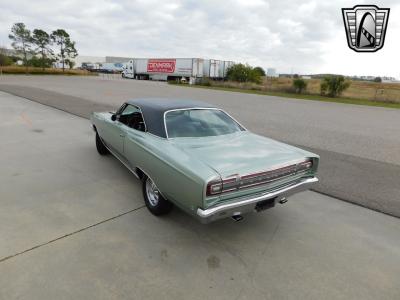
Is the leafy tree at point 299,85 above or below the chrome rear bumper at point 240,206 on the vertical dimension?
above

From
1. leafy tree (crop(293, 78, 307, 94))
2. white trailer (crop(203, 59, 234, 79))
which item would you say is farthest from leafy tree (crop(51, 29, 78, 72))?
leafy tree (crop(293, 78, 307, 94))

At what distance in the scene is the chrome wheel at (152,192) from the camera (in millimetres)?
3471

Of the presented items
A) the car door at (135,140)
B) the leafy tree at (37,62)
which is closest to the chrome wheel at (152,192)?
the car door at (135,140)

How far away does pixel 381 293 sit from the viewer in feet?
7.89

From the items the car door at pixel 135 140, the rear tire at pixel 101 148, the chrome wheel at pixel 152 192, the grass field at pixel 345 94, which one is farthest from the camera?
the grass field at pixel 345 94

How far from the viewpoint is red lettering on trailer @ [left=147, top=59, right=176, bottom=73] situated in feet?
147

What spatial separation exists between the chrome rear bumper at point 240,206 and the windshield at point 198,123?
125 centimetres

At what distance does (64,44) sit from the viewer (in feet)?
183

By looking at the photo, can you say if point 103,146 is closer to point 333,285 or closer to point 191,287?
point 191,287

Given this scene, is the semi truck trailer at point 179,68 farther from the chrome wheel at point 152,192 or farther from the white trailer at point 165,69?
the chrome wheel at point 152,192

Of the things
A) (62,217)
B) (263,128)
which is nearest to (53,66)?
(263,128)

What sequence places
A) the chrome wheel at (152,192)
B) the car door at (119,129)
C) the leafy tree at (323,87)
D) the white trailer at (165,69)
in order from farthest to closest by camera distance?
the white trailer at (165,69)
the leafy tree at (323,87)
the car door at (119,129)
the chrome wheel at (152,192)

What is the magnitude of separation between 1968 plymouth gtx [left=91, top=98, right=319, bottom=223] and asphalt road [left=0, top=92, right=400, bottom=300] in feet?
1.42

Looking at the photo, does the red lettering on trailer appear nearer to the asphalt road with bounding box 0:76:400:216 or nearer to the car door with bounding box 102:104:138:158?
the asphalt road with bounding box 0:76:400:216
